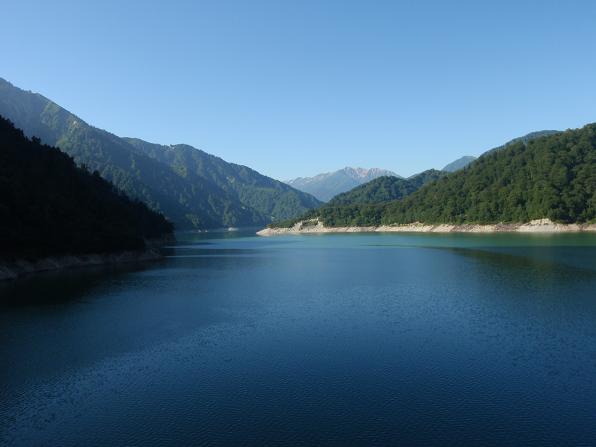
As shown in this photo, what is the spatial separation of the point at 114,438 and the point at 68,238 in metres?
65.1

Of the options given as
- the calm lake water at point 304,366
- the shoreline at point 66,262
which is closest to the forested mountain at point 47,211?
the shoreline at point 66,262

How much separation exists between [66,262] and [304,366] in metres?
61.9

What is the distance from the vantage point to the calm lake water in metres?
17.2

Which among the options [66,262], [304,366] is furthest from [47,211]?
[304,366]

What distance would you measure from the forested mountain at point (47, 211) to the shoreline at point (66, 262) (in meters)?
0.99

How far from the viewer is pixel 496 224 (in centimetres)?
18138

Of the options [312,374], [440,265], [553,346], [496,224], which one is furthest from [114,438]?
[496,224]

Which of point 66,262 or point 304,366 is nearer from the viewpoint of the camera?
point 304,366

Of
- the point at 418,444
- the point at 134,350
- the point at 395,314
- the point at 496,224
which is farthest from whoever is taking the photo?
the point at 496,224

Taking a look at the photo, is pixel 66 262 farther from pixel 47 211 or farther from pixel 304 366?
pixel 304 366

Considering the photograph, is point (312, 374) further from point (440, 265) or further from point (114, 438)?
point (440, 265)

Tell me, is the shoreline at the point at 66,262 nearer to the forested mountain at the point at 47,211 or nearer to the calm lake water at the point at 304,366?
the forested mountain at the point at 47,211

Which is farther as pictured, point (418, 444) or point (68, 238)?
point (68, 238)

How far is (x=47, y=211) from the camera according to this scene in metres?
72.5
